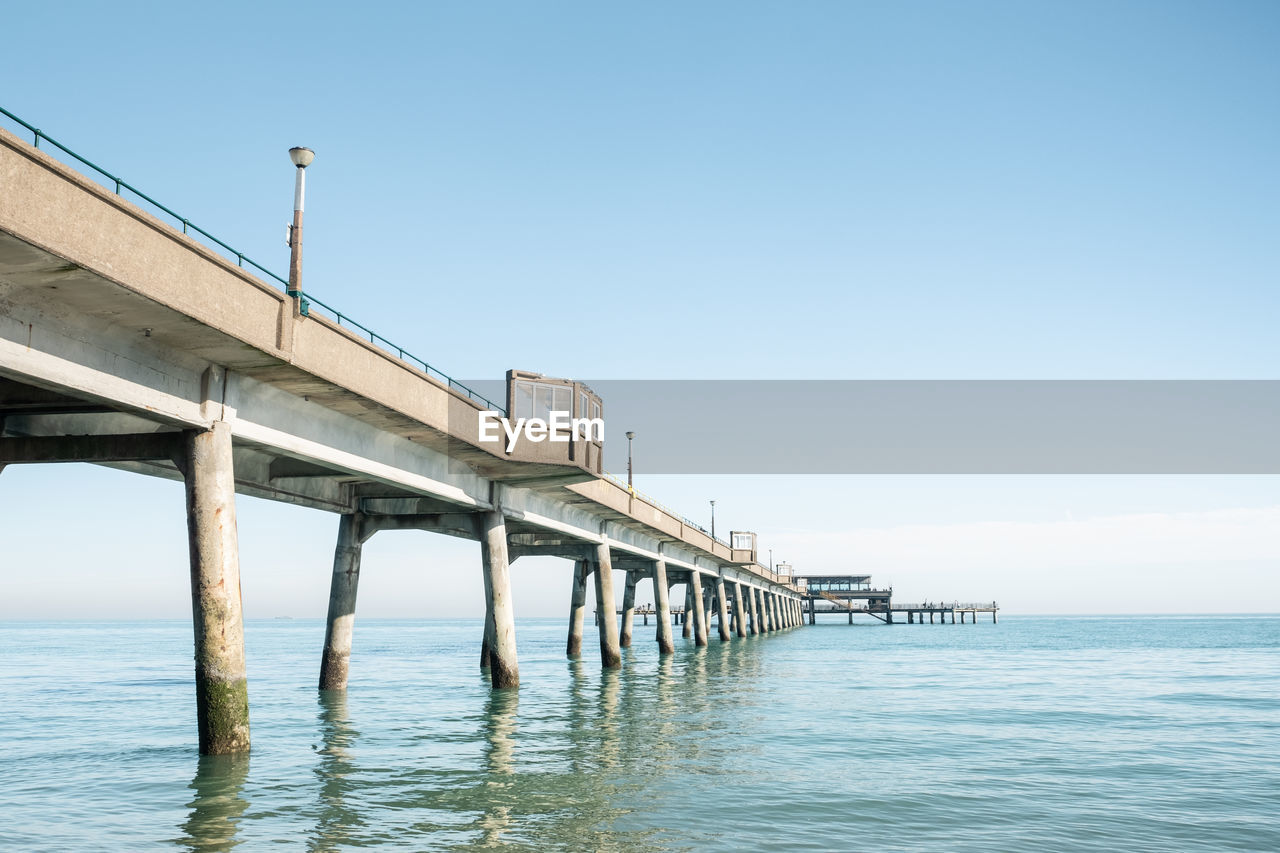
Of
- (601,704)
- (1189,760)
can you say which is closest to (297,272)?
(601,704)

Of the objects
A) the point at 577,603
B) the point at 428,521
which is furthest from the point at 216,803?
the point at 577,603

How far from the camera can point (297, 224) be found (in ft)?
59.5

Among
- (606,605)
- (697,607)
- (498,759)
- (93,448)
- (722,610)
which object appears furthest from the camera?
(722,610)

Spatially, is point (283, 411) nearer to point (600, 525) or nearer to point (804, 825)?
point (804, 825)

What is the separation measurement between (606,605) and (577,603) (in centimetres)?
1301

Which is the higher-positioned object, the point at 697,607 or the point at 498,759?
the point at 697,607

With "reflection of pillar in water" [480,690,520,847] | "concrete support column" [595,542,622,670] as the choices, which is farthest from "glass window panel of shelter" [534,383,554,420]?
"concrete support column" [595,542,622,670]

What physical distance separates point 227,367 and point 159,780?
21.4 feet

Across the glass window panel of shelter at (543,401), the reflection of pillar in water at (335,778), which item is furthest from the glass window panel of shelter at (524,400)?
the reflection of pillar in water at (335,778)

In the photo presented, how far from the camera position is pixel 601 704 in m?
28.7

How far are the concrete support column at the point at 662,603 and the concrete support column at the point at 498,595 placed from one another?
2521 cm

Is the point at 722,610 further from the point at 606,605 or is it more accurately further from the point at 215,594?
the point at 215,594

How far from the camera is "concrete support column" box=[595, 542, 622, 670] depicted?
4284 cm

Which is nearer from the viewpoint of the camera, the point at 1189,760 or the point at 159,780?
the point at 159,780
